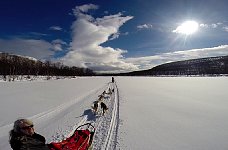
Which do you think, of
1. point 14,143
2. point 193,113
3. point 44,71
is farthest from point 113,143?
point 44,71

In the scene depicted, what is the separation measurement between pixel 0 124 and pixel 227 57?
20322 centimetres

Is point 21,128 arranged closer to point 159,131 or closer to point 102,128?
point 102,128

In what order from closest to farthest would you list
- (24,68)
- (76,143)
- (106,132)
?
1. (76,143)
2. (106,132)
3. (24,68)

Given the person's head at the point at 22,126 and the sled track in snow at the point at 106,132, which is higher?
the person's head at the point at 22,126

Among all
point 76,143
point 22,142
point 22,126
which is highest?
point 22,126

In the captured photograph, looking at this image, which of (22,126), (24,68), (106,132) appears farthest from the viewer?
(24,68)

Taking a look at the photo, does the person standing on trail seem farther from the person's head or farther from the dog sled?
the dog sled

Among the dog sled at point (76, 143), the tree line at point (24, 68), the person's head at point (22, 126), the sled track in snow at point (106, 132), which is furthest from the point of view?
the tree line at point (24, 68)

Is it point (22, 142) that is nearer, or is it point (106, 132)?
point (22, 142)

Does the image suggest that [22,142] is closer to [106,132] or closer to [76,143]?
[76,143]

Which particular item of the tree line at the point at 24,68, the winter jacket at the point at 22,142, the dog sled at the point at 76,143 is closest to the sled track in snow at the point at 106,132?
the dog sled at the point at 76,143

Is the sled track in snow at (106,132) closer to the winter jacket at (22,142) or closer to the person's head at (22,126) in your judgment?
the winter jacket at (22,142)

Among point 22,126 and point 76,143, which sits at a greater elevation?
point 22,126

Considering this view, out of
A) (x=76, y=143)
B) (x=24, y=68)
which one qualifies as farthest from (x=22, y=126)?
(x=24, y=68)
